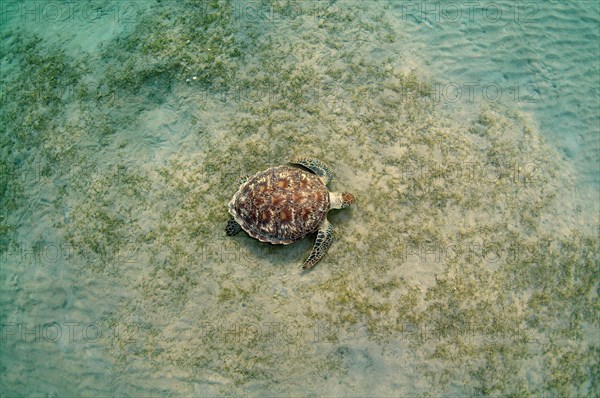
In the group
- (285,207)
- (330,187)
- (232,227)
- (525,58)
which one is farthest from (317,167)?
(525,58)

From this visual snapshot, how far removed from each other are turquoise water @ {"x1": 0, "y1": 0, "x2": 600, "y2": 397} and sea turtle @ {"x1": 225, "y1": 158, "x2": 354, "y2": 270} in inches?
9.3

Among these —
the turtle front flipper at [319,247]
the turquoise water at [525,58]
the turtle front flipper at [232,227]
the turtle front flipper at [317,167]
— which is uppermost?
the turquoise water at [525,58]

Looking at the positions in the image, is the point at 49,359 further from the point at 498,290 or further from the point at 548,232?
the point at 548,232

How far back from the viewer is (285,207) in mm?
3883

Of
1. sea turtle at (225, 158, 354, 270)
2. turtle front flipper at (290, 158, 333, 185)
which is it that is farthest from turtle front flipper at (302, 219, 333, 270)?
turtle front flipper at (290, 158, 333, 185)

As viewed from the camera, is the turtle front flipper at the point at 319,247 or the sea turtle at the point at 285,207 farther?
the turtle front flipper at the point at 319,247

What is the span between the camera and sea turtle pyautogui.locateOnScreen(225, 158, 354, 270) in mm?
3900

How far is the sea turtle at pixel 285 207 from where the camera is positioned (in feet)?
12.8

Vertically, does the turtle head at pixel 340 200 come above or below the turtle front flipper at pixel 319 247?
above

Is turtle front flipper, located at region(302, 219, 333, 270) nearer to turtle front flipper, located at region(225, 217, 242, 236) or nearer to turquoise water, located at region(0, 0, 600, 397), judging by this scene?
turquoise water, located at region(0, 0, 600, 397)

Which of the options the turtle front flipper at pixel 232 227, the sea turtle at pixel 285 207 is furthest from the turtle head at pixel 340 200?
the turtle front flipper at pixel 232 227

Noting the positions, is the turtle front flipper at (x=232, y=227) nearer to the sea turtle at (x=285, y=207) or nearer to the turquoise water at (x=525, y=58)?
the sea turtle at (x=285, y=207)

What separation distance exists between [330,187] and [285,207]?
2.61ft

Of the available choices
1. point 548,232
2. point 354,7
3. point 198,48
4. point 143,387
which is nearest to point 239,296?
point 143,387
